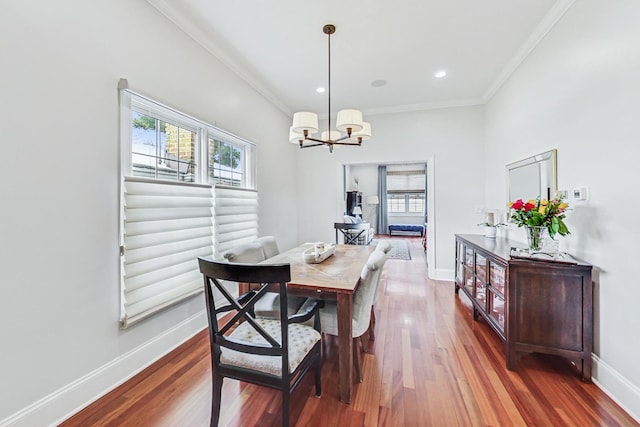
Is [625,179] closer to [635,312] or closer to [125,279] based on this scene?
[635,312]

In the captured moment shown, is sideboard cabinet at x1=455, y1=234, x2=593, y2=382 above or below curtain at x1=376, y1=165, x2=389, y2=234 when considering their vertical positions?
below

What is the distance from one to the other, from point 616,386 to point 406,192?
9.27m

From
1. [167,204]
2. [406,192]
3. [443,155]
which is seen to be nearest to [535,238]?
[443,155]

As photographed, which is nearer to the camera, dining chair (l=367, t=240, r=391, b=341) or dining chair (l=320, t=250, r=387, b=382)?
dining chair (l=320, t=250, r=387, b=382)

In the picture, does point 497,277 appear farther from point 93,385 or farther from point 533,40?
point 93,385

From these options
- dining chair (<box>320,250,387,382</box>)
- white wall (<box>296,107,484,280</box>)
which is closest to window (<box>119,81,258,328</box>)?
dining chair (<box>320,250,387,382</box>)

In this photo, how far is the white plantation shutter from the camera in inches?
111

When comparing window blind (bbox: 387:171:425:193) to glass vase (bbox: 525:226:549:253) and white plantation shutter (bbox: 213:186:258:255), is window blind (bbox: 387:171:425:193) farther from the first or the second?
glass vase (bbox: 525:226:549:253)

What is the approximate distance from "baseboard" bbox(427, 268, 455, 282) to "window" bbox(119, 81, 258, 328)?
10.6 ft

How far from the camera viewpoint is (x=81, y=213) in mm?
1642

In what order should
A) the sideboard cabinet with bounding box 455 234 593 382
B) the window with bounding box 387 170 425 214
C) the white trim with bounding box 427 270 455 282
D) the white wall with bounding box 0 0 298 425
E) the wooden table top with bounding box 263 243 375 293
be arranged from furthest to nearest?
the window with bounding box 387 170 425 214 < the white trim with bounding box 427 270 455 282 < the sideboard cabinet with bounding box 455 234 593 382 < the wooden table top with bounding box 263 243 375 293 < the white wall with bounding box 0 0 298 425

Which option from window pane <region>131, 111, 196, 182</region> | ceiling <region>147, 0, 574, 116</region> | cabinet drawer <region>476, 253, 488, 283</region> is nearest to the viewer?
window pane <region>131, 111, 196, 182</region>

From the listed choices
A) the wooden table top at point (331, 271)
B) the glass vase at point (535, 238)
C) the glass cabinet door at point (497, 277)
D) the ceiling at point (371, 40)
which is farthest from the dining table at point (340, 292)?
the ceiling at point (371, 40)

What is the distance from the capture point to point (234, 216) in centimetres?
308
